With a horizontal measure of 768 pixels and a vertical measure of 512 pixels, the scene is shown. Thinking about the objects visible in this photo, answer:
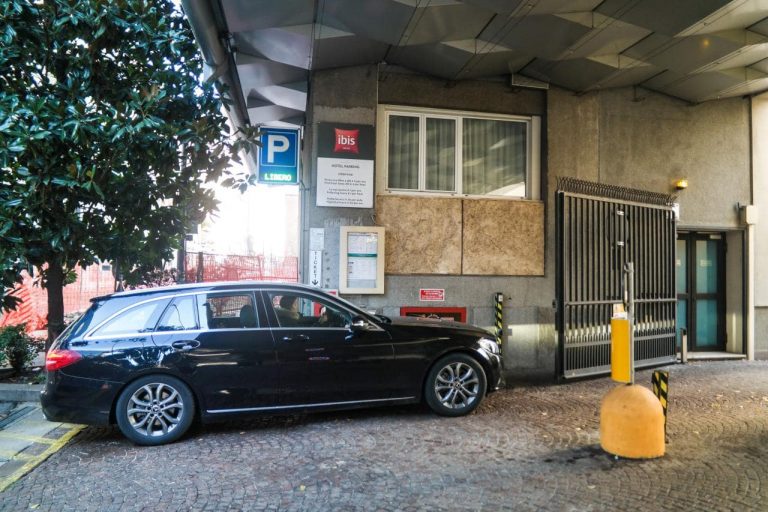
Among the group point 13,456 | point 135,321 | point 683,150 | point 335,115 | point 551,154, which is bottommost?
point 13,456

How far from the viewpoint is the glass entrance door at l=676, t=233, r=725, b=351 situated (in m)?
10.3

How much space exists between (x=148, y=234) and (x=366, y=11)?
4397 millimetres

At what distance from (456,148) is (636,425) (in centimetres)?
563

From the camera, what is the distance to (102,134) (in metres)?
6.32

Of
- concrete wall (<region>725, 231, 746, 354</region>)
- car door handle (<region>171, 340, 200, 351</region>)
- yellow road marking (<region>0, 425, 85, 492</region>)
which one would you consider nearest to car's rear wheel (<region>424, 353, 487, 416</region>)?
car door handle (<region>171, 340, 200, 351</region>)

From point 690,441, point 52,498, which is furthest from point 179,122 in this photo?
point 690,441

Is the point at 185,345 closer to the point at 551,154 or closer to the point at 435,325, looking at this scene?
the point at 435,325

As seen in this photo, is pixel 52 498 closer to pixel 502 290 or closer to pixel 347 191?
pixel 347 191

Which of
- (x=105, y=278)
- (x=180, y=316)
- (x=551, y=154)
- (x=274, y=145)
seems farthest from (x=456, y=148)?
(x=105, y=278)

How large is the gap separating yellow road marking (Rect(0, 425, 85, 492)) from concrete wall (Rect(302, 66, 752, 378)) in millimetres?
3798

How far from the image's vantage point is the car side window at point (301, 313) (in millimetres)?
5801

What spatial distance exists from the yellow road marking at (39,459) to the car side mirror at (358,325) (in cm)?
311

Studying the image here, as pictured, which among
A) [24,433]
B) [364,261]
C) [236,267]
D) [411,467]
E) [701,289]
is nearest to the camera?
[411,467]

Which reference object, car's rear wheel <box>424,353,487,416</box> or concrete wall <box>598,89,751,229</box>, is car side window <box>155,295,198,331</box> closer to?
car's rear wheel <box>424,353,487,416</box>
